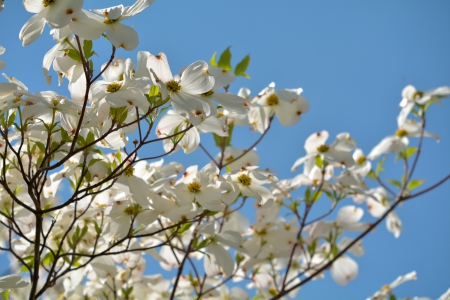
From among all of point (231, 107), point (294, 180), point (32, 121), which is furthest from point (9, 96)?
point (294, 180)

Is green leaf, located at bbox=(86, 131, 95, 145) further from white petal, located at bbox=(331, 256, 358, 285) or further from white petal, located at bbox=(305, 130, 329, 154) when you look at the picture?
white petal, located at bbox=(331, 256, 358, 285)

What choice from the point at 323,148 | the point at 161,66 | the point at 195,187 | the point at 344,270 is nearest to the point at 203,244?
the point at 195,187

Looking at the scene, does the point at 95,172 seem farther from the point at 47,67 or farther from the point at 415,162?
the point at 415,162

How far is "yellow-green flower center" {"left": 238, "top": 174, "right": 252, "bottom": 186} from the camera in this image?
0.86 meters

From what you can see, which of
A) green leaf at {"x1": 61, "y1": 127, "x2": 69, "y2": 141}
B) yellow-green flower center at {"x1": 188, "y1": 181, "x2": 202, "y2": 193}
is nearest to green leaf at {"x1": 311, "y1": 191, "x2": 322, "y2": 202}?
yellow-green flower center at {"x1": 188, "y1": 181, "x2": 202, "y2": 193}

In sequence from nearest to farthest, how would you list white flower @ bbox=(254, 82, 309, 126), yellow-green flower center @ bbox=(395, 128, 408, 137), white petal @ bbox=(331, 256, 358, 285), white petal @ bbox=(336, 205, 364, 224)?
white flower @ bbox=(254, 82, 309, 126) → white petal @ bbox=(336, 205, 364, 224) → white petal @ bbox=(331, 256, 358, 285) → yellow-green flower center @ bbox=(395, 128, 408, 137)

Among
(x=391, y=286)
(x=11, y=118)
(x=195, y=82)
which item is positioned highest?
(x=11, y=118)

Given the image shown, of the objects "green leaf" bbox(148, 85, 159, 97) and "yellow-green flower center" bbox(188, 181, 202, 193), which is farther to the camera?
"yellow-green flower center" bbox(188, 181, 202, 193)

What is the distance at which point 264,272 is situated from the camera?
1399mm

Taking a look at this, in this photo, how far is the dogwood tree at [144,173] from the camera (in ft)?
2.30

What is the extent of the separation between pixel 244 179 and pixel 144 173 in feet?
0.65

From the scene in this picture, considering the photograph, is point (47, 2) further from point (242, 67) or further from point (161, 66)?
point (242, 67)

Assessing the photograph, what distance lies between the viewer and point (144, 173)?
0.93m

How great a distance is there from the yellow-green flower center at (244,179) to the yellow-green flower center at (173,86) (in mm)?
214
